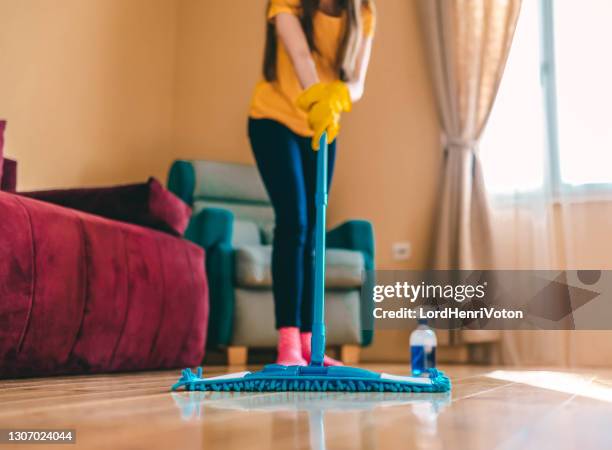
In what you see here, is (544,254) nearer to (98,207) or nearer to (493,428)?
(98,207)

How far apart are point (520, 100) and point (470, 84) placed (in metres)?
0.28

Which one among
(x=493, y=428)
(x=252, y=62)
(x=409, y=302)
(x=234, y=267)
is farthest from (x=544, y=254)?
(x=493, y=428)

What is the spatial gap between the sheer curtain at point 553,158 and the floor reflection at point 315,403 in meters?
2.47

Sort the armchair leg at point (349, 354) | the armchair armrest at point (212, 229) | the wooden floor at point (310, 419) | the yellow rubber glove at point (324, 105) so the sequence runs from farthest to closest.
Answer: the armchair leg at point (349, 354), the armchair armrest at point (212, 229), the yellow rubber glove at point (324, 105), the wooden floor at point (310, 419)

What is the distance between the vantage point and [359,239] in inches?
136

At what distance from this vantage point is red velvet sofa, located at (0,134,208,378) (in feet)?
5.06

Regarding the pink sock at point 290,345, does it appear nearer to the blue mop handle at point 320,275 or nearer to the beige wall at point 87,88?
the blue mop handle at point 320,275

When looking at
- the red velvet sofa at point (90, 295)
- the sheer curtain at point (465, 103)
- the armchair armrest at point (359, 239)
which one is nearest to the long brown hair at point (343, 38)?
the red velvet sofa at point (90, 295)

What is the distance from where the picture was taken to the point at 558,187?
360cm

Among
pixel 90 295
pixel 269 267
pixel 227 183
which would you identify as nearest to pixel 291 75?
pixel 90 295

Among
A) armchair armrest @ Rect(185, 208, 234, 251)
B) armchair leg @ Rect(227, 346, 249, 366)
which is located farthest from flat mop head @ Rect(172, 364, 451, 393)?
armchair armrest @ Rect(185, 208, 234, 251)

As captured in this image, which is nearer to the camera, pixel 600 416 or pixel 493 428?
pixel 493 428

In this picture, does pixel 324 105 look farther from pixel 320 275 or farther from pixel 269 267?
pixel 269 267

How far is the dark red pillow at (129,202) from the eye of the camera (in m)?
2.17
